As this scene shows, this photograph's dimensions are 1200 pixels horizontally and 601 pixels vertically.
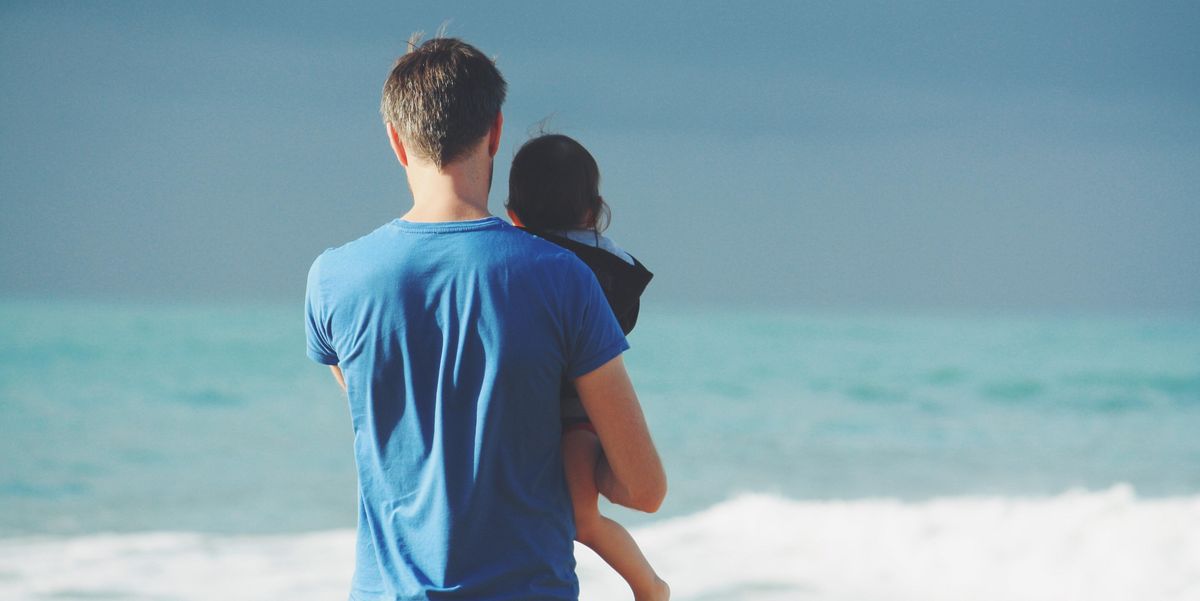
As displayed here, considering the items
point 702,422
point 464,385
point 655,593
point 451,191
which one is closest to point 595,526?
point 655,593

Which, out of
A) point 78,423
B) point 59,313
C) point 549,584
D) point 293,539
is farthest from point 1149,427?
point 59,313

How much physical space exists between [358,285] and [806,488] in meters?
7.77

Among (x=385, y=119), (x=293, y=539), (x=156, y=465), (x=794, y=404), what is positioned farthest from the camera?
(x=794, y=404)

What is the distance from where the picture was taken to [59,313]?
3180cm

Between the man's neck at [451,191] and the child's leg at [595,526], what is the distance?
44 cm

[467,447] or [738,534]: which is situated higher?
[467,447]

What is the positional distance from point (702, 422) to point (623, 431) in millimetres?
11508

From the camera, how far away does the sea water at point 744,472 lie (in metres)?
5.45

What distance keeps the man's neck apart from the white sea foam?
12.7 feet

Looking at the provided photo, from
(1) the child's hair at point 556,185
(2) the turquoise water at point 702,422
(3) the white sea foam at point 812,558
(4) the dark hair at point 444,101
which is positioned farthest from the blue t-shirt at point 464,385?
(2) the turquoise water at point 702,422

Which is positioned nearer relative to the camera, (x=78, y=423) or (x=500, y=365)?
(x=500, y=365)

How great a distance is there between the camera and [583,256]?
194 centimetres

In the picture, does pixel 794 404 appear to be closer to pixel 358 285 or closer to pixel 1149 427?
pixel 1149 427

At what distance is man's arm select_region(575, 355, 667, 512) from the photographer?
134 centimetres
